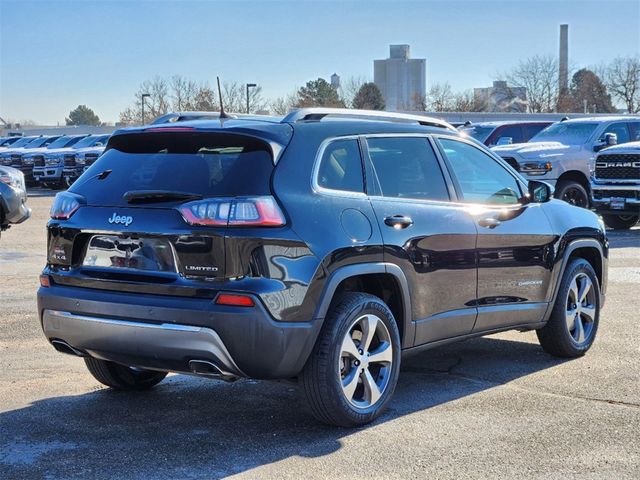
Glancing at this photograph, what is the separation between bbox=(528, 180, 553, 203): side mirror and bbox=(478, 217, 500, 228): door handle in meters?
0.61

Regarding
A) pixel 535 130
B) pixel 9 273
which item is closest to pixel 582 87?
pixel 535 130

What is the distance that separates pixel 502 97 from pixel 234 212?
87.5m

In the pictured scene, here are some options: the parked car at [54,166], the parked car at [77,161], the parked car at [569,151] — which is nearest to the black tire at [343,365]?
the parked car at [569,151]

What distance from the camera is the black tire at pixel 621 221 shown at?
18.7 meters

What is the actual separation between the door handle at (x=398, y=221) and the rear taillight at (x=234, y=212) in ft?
2.91

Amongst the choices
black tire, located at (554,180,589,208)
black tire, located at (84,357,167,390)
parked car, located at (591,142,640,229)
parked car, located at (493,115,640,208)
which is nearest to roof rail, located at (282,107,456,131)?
black tire, located at (84,357,167,390)

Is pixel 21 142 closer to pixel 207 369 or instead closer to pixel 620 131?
pixel 620 131

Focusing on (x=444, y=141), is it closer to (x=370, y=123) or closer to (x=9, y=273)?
(x=370, y=123)

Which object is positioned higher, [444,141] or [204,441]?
[444,141]

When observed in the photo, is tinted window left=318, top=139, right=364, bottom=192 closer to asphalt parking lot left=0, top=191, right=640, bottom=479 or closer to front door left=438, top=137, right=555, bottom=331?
front door left=438, top=137, right=555, bottom=331

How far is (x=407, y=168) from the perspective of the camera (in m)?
6.26

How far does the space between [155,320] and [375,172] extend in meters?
1.68

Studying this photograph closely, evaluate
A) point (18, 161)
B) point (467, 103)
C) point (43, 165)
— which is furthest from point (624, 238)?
point (467, 103)

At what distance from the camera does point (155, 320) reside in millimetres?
5184
